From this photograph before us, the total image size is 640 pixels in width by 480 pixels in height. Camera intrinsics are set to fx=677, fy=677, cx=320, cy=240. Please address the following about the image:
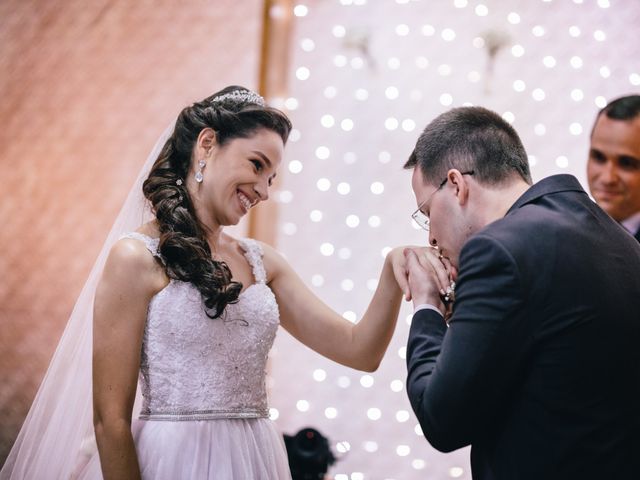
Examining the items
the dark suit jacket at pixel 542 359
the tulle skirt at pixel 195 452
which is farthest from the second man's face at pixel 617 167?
the tulle skirt at pixel 195 452

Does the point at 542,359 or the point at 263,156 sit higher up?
the point at 263,156

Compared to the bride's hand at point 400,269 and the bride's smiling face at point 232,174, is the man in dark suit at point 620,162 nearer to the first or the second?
the bride's hand at point 400,269

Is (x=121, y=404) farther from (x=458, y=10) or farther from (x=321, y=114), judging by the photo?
(x=458, y=10)

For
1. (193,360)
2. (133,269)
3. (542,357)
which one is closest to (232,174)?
(133,269)

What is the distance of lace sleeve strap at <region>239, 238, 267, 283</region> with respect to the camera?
1938mm

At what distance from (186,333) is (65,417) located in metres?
0.41

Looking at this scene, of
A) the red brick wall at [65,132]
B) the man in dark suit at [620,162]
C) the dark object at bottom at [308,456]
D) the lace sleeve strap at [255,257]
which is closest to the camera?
the lace sleeve strap at [255,257]

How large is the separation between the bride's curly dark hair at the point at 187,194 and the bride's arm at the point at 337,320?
10.4 inches

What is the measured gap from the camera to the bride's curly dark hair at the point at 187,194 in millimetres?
1695

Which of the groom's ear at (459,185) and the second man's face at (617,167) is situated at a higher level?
the second man's face at (617,167)

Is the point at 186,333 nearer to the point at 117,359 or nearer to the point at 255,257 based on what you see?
the point at 117,359

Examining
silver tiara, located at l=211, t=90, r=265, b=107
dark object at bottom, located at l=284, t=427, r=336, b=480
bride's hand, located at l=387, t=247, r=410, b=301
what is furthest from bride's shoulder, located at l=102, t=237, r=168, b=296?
dark object at bottom, located at l=284, t=427, r=336, b=480

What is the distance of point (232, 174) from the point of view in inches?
71.2

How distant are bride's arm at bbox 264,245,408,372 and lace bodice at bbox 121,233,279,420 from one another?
249 mm
